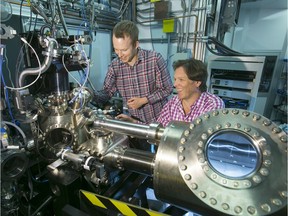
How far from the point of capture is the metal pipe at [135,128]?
52 centimetres

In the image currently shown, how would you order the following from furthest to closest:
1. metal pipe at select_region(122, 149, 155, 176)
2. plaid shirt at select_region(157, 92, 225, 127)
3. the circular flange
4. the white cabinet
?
1. the white cabinet
2. plaid shirt at select_region(157, 92, 225, 127)
3. metal pipe at select_region(122, 149, 155, 176)
4. the circular flange

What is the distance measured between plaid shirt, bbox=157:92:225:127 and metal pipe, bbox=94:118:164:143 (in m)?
0.35

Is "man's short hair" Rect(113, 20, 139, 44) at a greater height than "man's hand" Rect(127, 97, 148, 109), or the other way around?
"man's short hair" Rect(113, 20, 139, 44)

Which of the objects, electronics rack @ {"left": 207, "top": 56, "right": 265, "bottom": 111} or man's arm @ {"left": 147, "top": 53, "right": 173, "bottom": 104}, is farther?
electronics rack @ {"left": 207, "top": 56, "right": 265, "bottom": 111}

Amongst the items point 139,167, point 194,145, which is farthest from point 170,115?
point 194,145

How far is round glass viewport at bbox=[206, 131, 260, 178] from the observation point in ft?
1.08

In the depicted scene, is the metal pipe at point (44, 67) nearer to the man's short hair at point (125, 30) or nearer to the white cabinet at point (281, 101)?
the man's short hair at point (125, 30)

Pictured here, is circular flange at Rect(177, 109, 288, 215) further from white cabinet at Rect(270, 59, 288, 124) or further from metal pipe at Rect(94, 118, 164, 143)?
white cabinet at Rect(270, 59, 288, 124)

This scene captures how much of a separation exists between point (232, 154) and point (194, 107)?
0.67 m

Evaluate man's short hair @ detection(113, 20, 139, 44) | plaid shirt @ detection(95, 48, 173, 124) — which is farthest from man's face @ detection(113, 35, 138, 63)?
plaid shirt @ detection(95, 48, 173, 124)

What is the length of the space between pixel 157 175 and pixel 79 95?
466 mm

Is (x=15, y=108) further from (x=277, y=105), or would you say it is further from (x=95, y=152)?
(x=277, y=105)

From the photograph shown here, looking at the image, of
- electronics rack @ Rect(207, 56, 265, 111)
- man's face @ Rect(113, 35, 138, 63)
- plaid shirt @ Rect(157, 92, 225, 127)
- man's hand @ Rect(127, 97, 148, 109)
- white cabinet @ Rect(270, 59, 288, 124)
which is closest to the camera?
plaid shirt @ Rect(157, 92, 225, 127)

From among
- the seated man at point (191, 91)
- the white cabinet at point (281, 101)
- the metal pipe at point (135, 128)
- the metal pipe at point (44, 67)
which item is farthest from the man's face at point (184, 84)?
the white cabinet at point (281, 101)
